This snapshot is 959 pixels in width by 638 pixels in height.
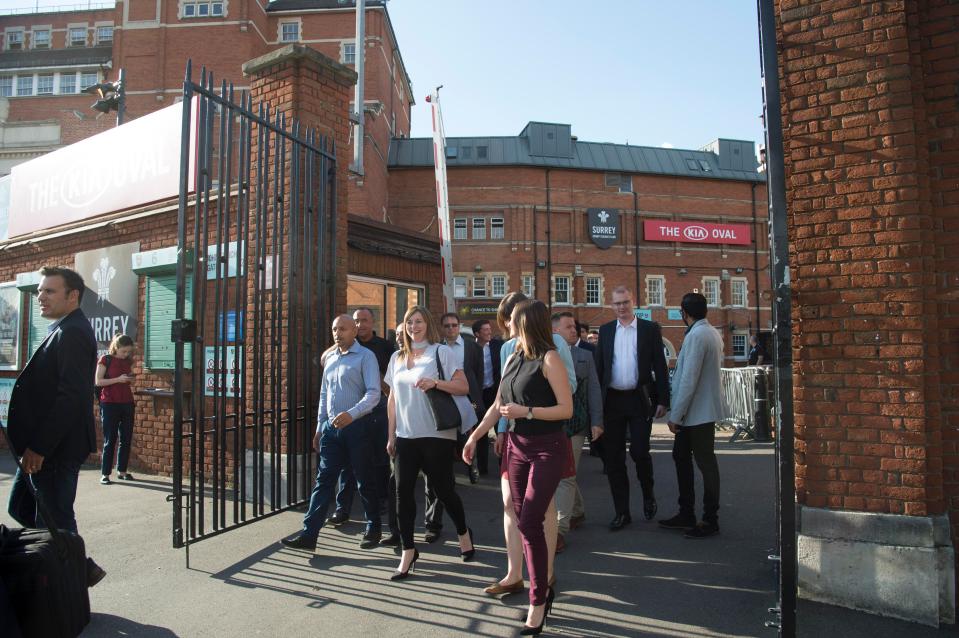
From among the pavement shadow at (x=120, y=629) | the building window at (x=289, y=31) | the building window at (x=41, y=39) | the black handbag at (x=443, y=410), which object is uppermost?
the building window at (x=41, y=39)

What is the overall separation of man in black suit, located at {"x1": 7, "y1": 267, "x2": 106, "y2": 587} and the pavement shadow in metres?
0.36

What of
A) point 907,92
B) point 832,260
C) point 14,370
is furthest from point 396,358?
point 14,370

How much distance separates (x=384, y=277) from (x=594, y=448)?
384cm

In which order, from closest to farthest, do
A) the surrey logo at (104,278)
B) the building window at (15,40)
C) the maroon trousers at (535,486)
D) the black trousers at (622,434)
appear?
the maroon trousers at (535,486), the black trousers at (622,434), the surrey logo at (104,278), the building window at (15,40)

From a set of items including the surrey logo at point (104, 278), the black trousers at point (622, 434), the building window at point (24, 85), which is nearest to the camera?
the black trousers at point (622, 434)

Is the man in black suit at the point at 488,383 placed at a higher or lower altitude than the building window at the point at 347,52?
lower

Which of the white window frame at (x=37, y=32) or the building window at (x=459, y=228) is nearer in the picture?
the building window at (x=459, y=228)

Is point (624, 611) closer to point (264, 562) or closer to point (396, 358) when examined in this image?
point (396, 358)

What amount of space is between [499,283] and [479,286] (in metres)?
1.15

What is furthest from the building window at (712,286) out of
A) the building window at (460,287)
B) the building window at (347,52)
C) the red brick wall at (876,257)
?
the red brick wall at (876,257)

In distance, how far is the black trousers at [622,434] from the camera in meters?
5.40

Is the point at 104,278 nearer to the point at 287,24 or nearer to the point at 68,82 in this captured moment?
the point at 287,24

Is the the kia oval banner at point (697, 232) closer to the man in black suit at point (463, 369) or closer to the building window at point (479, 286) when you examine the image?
the building window at point (479, 286)

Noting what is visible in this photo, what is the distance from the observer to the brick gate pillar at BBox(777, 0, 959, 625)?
11.9 ft
